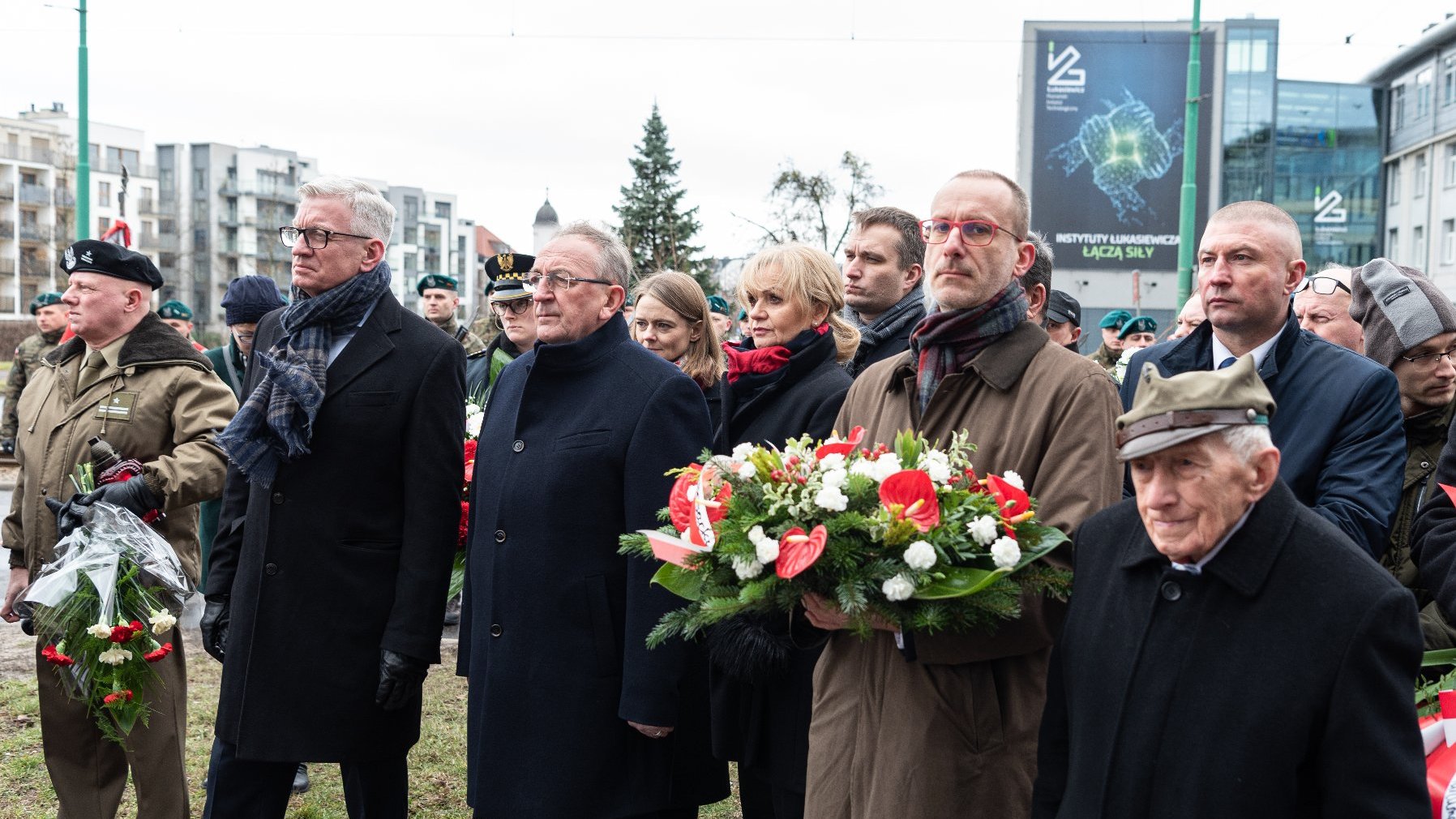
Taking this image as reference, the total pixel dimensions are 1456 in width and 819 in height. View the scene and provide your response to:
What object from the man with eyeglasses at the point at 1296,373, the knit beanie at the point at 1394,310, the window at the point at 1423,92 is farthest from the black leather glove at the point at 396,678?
the window at the point at 1423,92

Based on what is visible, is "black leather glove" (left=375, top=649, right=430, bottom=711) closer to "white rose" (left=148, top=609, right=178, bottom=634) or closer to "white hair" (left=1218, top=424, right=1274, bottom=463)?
"white rose" (left=148, top=609, right=178, bottom=634)

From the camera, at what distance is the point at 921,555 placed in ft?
8.07

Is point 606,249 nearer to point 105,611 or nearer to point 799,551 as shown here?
point 799,551

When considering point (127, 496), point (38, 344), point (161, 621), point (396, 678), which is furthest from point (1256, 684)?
point (38, 344)

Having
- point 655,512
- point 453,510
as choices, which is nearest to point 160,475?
point 453,510

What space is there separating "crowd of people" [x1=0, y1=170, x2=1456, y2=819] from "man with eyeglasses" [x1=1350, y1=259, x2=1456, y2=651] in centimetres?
1

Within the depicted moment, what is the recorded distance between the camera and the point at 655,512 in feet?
12.2

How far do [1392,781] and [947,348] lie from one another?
4.71 ft

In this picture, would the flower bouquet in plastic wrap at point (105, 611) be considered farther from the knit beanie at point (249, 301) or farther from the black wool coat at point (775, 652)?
the knit beanie at point (249, 301)

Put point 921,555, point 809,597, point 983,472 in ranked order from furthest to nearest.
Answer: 1. point 983,472
2. point 809,597
3. point 921,555

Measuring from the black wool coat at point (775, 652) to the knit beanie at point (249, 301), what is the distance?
12.2 ft

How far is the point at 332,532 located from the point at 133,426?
1.30 metres

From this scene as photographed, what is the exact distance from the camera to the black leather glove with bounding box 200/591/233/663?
442 centimetres

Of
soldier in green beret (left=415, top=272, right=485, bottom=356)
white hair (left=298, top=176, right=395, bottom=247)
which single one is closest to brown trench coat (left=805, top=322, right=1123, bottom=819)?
white hair (left=298, top=176, right=395, bottom=247)
